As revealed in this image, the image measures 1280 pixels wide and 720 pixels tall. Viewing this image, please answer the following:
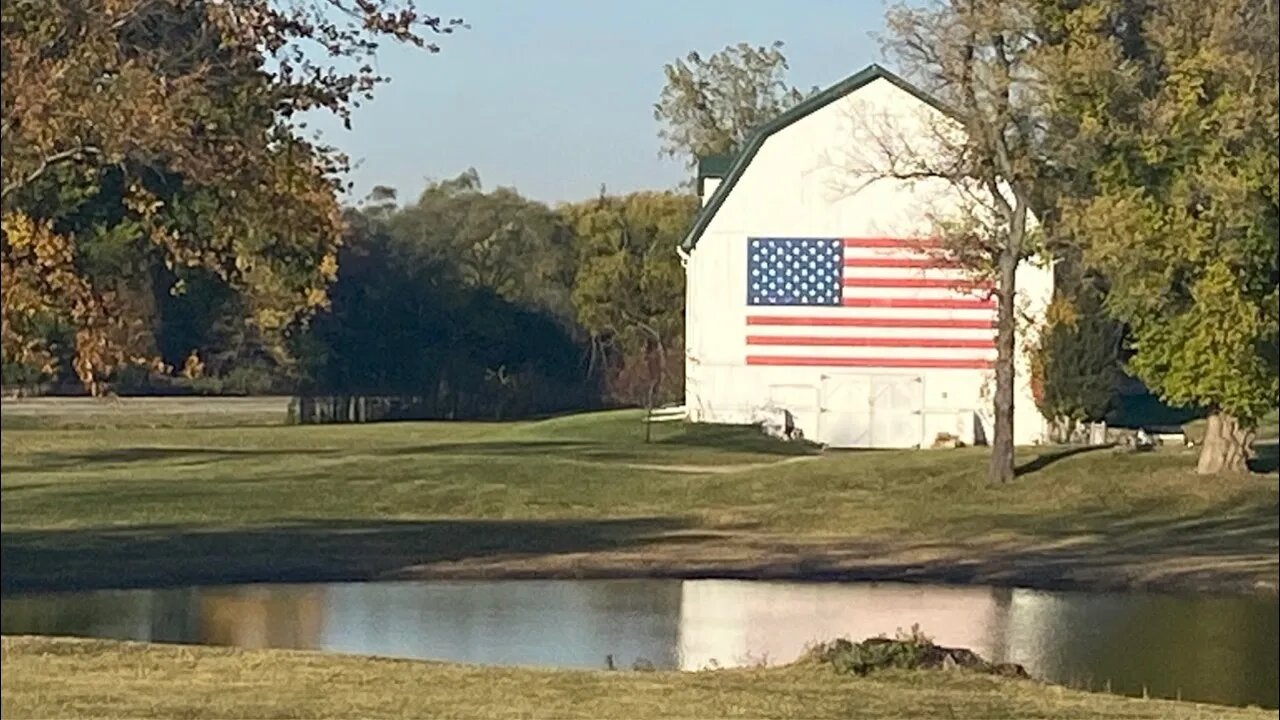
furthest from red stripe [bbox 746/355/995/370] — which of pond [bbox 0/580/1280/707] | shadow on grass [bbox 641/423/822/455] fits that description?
pond [bbox 0/580/1280/707]

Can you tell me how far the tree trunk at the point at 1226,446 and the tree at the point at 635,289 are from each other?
33053 mm

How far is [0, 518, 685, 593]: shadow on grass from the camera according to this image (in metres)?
28.0

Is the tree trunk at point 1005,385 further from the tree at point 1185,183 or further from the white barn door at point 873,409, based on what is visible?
the white barn door at point 873,409

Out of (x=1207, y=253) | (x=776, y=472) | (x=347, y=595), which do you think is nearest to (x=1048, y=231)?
(x=776, y=472)

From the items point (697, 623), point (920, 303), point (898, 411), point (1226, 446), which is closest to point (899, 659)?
point (697, 623)

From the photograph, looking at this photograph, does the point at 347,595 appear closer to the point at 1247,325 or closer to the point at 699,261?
the point at 1247,325

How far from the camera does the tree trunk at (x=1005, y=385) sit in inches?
1522

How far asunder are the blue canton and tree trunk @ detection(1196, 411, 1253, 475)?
21371 millimetres

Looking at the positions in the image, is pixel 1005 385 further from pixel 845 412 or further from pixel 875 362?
pixel 845 412

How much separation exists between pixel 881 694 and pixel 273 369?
50.5 metres

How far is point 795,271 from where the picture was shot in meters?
52.3

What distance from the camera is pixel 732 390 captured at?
53188 millimetres

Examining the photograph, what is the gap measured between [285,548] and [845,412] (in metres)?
23.6

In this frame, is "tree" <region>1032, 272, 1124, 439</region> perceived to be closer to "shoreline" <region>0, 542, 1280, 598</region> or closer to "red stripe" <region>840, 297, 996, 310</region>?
"shoreline" <region>0, 542, 1280, 598</region>
